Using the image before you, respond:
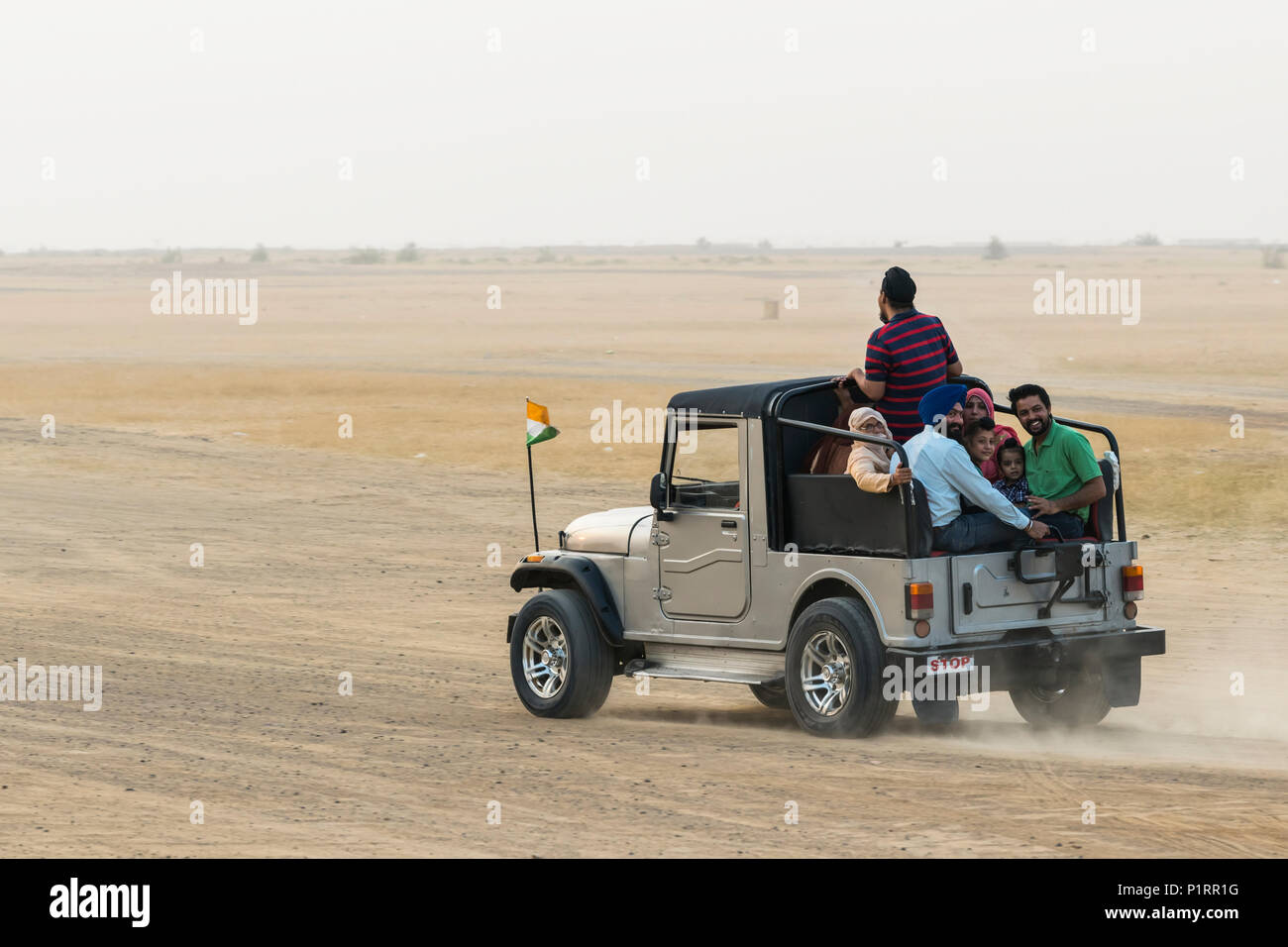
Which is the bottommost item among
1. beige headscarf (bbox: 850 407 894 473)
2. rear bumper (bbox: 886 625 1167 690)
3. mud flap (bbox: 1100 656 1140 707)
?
mud flap (bbox: 1100 656 1140 707)

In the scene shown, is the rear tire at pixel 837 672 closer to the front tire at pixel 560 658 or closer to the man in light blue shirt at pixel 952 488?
the man in light blue shirt at pixel 952 488

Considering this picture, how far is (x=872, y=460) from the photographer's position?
10086mm

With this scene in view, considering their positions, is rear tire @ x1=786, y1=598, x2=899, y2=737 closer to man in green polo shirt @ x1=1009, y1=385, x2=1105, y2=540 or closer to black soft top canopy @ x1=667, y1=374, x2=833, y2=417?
black soft top canopy @ x1=667, y1=374, x2=833, y2=417

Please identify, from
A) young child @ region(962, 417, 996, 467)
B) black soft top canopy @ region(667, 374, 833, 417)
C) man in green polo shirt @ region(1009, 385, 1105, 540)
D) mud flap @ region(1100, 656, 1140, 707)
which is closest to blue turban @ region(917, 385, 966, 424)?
young child @ region(962, 417, 996, 467)

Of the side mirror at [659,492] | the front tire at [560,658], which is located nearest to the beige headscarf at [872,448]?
the side mirror at [659,492]

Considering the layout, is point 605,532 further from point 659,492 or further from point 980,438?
point 980,438

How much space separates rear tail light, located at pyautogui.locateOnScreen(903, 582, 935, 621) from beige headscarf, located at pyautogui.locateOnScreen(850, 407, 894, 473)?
0.68 meters

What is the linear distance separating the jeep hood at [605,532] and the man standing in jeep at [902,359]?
5.47 feet

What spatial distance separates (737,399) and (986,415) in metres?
1.40

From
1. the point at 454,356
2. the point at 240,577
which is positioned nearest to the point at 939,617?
the point at 240,577

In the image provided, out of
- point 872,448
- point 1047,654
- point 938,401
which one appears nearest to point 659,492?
point 872,448

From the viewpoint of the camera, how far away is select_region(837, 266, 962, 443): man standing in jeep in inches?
409

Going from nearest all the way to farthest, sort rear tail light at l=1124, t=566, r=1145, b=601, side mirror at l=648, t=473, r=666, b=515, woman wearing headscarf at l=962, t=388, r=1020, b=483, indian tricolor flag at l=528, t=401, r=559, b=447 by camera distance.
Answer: woman wearing headscarf at l=962, t=388, r=1020, b=483, rear tail light at l=1124, t=566, r=1145, b=601, side mirror at l=648, t=473, r=666, b=515, indian tricolor flag at l=528, t=401, r=559, b=447

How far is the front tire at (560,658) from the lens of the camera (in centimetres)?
1137
